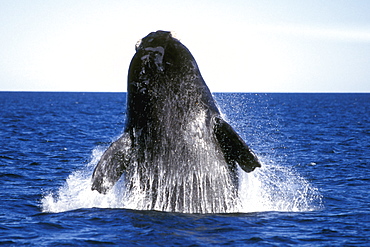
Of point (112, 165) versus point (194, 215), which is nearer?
point (194, 215)

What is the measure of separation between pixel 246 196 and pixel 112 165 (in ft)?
10.3

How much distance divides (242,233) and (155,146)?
8.05ft

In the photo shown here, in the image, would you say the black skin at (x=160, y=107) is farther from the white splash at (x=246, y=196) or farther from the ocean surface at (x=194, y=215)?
the ocean surface at (x=194, y=215)

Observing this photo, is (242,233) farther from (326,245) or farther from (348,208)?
(348,208)

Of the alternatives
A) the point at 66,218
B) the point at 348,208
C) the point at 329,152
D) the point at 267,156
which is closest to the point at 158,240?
the point at 66,218

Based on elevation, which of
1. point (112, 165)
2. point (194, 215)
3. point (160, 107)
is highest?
point (160, 107)

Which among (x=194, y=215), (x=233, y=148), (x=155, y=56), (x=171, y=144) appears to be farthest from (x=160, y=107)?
(x=194, y=215)

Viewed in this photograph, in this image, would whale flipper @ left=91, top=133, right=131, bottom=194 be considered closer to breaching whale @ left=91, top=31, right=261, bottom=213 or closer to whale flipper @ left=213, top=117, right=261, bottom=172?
breaching whale @ left=91, top=31, right=261, bottom=213

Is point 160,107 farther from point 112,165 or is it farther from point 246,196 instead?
point 246,196

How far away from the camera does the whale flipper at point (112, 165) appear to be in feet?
33.1

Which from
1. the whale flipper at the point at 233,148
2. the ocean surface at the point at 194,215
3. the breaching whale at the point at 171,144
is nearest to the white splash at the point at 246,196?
the ocean surface at the point at 194,215

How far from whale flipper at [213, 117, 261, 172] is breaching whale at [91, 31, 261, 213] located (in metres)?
0.02

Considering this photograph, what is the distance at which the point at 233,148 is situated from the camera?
10.3 metres

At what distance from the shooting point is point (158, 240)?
356 inches
